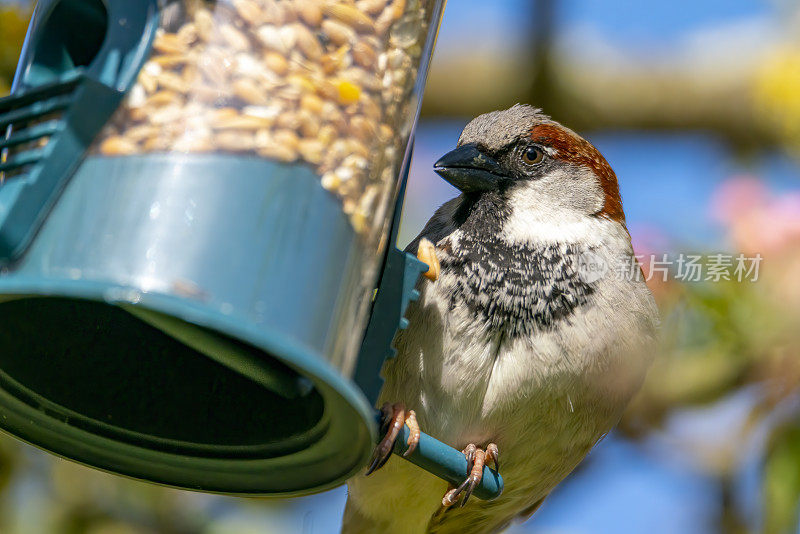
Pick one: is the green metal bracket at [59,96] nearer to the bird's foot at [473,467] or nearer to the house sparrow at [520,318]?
the house sparrow at [520,318]

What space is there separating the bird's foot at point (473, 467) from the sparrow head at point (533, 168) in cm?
64

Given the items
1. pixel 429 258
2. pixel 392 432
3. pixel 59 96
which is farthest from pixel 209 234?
pixel 429 258

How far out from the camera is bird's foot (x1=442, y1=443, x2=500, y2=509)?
247 centimetres

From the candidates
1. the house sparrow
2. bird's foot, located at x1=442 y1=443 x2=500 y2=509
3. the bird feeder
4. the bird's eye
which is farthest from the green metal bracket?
the bird's eye

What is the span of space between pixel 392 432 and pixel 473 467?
1.33ft

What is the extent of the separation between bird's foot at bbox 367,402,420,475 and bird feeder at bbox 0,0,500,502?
6cm

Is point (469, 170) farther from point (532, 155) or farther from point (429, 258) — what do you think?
point (429, 258)

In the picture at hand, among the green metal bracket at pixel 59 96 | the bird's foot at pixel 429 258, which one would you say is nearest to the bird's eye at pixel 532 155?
the bird's foot at pixel 429 258

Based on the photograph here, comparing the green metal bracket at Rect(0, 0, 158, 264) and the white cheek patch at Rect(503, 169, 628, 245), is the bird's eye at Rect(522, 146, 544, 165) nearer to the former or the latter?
the white cheek patch at Rect(503, 169, 628, 245)

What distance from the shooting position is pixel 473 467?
2.58 meters

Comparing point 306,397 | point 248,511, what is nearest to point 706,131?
point 248,511

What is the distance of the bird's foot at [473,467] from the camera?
8.10 ft

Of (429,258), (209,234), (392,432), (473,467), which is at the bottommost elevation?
(473,467)

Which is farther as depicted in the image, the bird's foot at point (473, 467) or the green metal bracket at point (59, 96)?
the bird's foot at point (473, 467)
